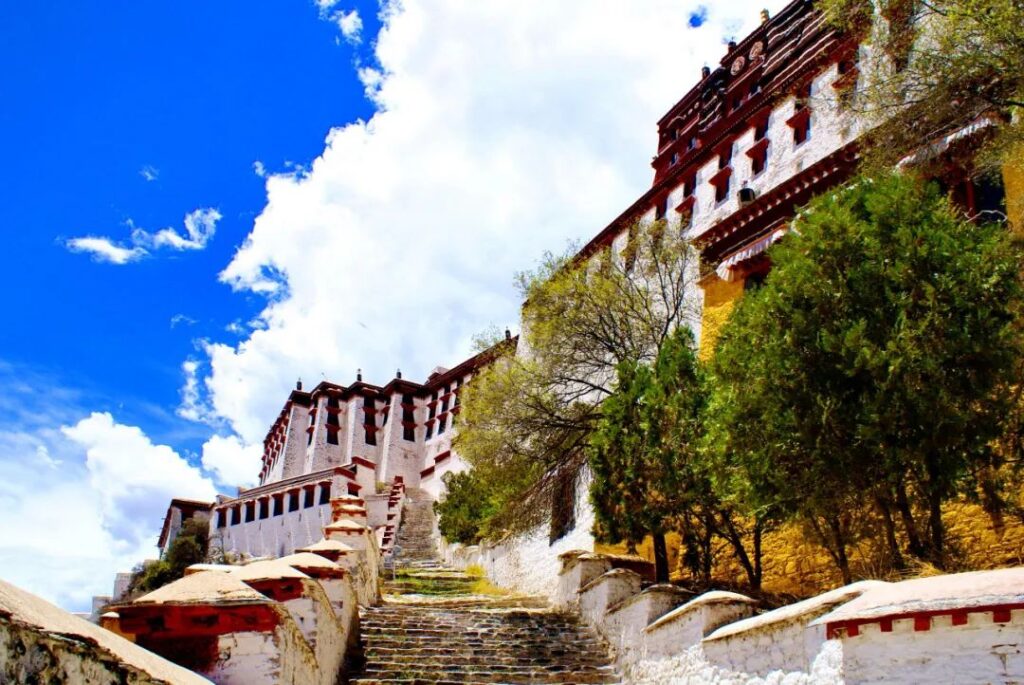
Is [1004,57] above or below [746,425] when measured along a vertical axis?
above

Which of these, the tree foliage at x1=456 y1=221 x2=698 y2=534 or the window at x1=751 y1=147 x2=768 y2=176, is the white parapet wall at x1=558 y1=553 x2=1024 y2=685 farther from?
the window at x1=751 y1=147 x2=768 y2=176

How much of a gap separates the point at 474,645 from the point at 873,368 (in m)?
5.46

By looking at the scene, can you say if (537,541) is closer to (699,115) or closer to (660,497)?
(660,497)

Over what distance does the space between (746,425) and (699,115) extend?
2720cm

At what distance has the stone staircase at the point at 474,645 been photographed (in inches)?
364

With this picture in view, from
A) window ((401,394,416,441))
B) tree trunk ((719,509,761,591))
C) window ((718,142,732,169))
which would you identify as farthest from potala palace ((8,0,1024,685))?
window ((401,394,416,441))

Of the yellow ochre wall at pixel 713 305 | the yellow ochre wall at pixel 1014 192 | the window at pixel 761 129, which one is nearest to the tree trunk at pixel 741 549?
the yellow ochre wall at pixel 1014 192

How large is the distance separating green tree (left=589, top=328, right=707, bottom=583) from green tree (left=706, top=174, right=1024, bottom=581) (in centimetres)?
174

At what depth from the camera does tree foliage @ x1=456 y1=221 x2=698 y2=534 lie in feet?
52.2

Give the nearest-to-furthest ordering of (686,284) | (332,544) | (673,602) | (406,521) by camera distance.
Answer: (673,602), (332,544), (686,284), (406,521)

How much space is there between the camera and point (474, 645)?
33.4 feet

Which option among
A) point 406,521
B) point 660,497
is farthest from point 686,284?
point 406,521

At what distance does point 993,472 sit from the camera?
873 centimetres

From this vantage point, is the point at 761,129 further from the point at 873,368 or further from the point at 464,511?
the point at 873,368
